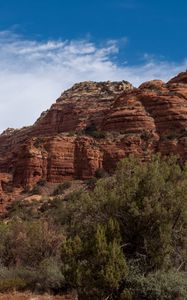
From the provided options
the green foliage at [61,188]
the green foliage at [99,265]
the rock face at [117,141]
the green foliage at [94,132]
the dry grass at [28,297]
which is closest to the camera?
the green foliage at [99,265]

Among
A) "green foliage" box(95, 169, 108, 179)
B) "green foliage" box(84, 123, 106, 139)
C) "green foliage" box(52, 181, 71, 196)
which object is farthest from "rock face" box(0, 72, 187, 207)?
"green foliage" box(52, 181, 71, 196)

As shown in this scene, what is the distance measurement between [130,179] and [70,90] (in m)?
91.3

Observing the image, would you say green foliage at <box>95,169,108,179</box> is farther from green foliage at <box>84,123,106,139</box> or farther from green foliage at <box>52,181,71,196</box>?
green foliage at <box>84,123,106,139</box>

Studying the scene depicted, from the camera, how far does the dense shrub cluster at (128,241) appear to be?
16.0 m

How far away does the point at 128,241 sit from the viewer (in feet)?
58.1

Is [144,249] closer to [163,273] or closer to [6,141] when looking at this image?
[163,273]

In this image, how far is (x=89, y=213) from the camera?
18734 millimetres

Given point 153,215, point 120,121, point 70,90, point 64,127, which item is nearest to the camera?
point 153,215

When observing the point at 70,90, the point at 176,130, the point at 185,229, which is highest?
the point at 70,90

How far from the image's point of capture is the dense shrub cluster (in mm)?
16047

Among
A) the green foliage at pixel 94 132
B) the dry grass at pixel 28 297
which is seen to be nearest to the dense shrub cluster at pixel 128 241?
the dry grass at pixel 28 297

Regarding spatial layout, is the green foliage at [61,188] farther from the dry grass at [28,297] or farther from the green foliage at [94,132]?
the dry grass at [28,297]

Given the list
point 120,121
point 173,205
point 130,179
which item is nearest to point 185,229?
point 173,205

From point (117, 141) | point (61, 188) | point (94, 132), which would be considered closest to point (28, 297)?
point (61, 188)
